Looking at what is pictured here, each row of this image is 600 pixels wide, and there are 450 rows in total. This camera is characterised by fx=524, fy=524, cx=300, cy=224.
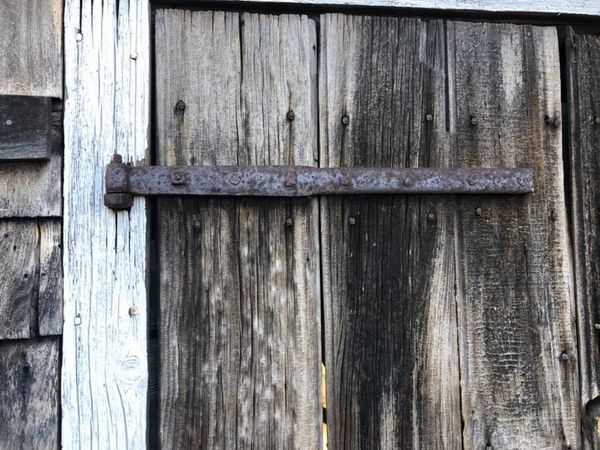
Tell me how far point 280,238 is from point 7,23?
0.70 m

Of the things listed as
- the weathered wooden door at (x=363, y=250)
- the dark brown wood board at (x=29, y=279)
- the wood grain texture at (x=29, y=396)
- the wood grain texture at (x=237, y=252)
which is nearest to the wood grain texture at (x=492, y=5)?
the weathered wooden door at (x=363, y=250)

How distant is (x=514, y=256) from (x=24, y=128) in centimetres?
106

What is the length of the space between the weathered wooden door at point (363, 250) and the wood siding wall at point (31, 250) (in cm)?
20

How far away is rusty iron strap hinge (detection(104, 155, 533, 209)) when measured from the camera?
1.05m

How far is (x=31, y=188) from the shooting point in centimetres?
104

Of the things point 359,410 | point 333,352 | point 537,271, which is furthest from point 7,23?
point 537,271

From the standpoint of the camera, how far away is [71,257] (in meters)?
1.05

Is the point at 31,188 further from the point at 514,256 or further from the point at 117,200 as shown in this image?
the point at 514,256

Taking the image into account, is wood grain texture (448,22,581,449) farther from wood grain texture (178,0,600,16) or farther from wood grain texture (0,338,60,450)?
wood grain texture (0,338,60,450)

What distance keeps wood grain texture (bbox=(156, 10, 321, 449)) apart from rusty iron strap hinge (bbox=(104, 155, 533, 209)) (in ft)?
0.12

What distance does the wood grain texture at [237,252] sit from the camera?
1.07 m

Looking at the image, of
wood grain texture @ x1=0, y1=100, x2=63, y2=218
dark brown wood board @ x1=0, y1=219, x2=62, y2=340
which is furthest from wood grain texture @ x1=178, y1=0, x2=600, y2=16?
dark brown wood board @ x1=0, y1=219, x2=62, y2=340

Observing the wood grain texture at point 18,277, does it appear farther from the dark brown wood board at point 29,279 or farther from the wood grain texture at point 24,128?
the wood grain texture at point 24,128

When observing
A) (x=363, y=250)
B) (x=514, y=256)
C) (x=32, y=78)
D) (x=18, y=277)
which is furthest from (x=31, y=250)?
(x=514, y=256)
